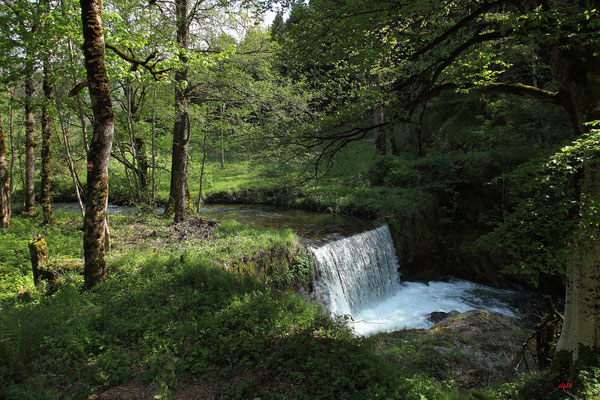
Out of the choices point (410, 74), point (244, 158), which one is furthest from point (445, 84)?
point (244, 158)

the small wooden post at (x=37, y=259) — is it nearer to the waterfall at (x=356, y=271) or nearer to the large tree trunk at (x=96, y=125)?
the large tree trunk at (x=96, y=125)

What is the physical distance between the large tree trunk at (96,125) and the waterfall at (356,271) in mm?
5280

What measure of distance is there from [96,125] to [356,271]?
313 inches

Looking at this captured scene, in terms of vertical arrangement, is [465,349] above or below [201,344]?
below

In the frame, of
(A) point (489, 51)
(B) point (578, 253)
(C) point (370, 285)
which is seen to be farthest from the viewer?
(C) point (370, 285)

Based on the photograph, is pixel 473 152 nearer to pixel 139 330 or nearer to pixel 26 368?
pixel 139 330

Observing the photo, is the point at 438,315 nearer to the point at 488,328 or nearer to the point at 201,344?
the point at 488,328

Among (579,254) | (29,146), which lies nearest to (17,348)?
(579,254)

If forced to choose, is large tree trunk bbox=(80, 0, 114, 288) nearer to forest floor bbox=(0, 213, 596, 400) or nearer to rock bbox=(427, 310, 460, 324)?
forest floor bbox=(0, 213, 596, 400)

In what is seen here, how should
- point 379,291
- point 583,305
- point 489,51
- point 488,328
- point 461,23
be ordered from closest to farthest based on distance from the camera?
point 583,305, point 461,23, point 489,51, point 488,328, point 379,291

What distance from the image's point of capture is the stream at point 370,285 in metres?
8.59

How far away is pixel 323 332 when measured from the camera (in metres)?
4.88

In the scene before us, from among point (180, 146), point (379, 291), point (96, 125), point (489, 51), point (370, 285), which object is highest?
point (489, 51)

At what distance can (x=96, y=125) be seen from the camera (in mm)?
4914
